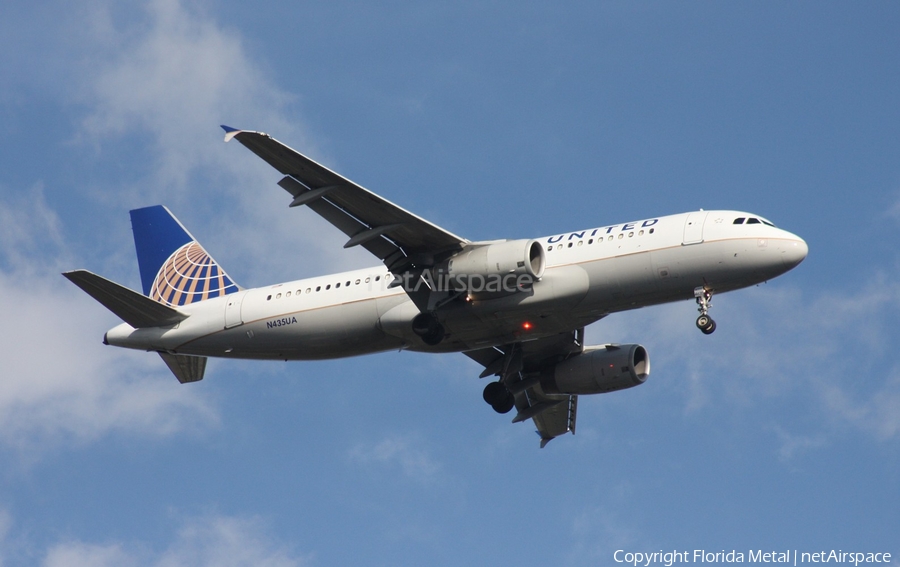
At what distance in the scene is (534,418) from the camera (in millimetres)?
43906

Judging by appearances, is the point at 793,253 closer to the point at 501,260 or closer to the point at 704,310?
the point at 704,310

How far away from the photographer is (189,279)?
134ft

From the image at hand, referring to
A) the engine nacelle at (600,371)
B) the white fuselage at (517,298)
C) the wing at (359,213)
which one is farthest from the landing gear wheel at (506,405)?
the wing at (359,213)

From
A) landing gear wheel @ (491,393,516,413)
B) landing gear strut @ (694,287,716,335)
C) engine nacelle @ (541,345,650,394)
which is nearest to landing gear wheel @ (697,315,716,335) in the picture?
landing gear strut @ (694,287,716,335)

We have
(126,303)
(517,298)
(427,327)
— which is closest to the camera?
(517,298)

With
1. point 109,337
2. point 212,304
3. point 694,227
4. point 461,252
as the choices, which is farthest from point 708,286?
point 109,337

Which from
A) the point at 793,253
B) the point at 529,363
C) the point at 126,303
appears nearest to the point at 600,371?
the point at 529,363

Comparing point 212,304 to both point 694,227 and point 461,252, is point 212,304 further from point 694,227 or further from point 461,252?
point 694,227

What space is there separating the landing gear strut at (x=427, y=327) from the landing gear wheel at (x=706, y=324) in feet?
26.5

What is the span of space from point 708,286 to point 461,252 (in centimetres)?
757

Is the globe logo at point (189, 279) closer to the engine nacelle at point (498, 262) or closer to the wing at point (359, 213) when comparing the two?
the wing at point (359, 213)

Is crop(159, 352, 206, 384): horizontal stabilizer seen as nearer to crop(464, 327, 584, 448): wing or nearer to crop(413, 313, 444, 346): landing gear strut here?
crop(413, 313, 444, 346): landing gear strut

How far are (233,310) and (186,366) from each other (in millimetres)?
3503

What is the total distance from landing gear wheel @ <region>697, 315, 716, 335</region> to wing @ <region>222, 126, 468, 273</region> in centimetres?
762
